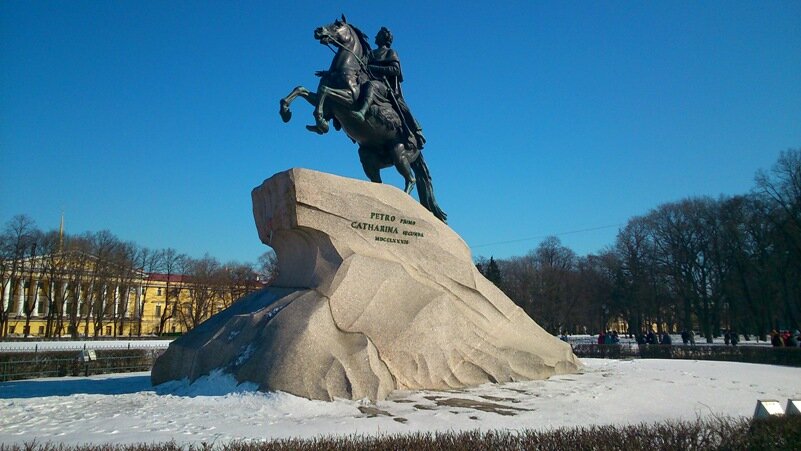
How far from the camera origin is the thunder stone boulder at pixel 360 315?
809cm

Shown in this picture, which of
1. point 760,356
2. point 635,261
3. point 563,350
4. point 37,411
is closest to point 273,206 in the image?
point 37,411

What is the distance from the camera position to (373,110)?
40.0ft

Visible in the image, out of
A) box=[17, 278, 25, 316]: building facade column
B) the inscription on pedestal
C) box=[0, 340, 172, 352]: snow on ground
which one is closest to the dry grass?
the inscription on pedestal

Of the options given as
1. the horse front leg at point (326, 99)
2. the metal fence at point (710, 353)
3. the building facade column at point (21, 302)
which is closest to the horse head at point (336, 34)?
the horse front leg at point (326, 99)

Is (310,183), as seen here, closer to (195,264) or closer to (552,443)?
(552,443)

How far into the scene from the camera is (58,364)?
15.9m

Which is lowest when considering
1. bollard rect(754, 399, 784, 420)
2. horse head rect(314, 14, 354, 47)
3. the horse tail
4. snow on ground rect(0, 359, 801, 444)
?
snow on ground rect(0, 359, 801, 444)

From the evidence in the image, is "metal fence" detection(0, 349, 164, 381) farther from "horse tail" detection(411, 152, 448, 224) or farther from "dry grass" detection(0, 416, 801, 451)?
"dry grass" detection(0, 416, 801, 451)

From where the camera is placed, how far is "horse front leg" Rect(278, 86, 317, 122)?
10.5 m

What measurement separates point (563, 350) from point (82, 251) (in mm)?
45851

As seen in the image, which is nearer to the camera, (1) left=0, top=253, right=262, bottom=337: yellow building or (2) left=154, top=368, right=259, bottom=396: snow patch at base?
(2) left=154, top=368, right=259, bottom=396: snow patch at base

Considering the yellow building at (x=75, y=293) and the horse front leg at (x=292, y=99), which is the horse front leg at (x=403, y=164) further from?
the yellow building at (x=75, y=293)

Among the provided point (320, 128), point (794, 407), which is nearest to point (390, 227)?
point (320, 128)

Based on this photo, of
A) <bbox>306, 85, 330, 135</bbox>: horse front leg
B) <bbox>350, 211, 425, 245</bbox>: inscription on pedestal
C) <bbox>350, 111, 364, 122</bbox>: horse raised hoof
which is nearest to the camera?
<bbox>350, 211, 425, 245</bbox>: inscription on pedestal
